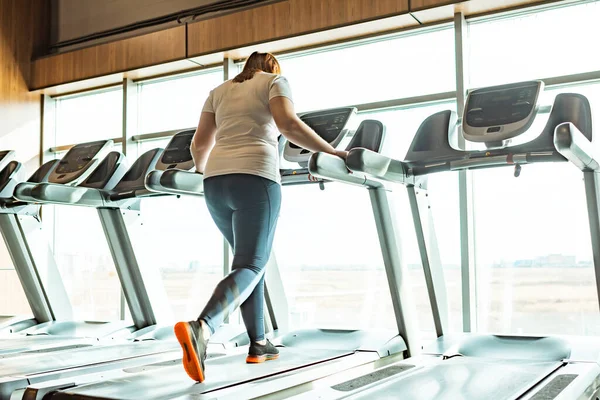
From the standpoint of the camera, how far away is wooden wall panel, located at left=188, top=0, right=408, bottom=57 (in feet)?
16.8

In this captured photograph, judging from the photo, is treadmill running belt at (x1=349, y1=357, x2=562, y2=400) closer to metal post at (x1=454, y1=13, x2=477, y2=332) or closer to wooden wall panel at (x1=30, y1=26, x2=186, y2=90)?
metal post at (x1=454, y1=13, x2=477, y2=332)

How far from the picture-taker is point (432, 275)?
12.4 feet

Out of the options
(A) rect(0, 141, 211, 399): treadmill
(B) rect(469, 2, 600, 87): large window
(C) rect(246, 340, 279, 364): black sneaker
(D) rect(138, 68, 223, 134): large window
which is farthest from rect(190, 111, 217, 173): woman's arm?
(D) rect(138, 68, 223, 134): large window

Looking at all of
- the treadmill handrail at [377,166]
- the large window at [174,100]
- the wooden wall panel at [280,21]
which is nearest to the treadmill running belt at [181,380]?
the treadmill handrail at [377,166]

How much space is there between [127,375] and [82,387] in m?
0.32

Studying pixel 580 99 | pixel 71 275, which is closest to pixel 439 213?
pixel 580 99

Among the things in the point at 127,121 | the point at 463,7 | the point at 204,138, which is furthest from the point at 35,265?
the point at 463,7

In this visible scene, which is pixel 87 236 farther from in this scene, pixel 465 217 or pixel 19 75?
pixel 465 217

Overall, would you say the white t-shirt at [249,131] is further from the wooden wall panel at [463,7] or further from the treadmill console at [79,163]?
the wooden wall panel at [463,7]

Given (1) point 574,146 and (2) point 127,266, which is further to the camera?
(2) point 127,266

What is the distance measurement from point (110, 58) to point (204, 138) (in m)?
3.73

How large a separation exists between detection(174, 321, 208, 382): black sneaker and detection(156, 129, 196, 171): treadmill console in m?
1.79

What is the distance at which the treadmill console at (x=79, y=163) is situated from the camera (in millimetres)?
4793

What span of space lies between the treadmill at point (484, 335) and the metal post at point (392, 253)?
14 cm
